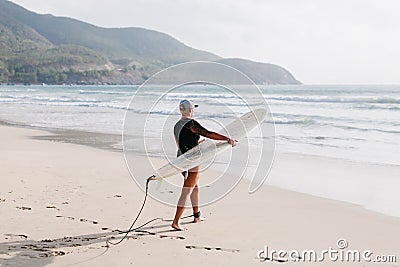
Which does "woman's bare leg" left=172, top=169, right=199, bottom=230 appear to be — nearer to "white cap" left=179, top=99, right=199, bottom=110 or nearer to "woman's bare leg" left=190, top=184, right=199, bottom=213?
"woman's bare leg" left=190, top=184, right=199, bottom=213

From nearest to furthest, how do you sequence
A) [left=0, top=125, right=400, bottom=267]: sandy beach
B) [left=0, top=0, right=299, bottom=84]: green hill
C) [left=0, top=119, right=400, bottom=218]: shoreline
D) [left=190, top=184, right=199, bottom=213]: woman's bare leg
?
[left=0, top=125, right=400, bottom=267]: sandy beach, [left=190, top=184, right=199, bottom=213]: woman's bare leg, [left=0, top=119, right=400, bottom=218]: shoreline, [left=0, top=0, right=299, bottom=84]: green hill

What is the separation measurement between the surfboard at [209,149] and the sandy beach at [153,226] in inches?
31.1

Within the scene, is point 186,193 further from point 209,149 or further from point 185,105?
point 185,105

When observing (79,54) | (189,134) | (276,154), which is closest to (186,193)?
(189,134)

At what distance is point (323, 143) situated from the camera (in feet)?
46.1

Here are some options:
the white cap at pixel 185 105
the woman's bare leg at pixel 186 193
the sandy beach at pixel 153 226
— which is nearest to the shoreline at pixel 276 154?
the sandy beach at pixel 153 226

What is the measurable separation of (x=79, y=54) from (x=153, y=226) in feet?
438

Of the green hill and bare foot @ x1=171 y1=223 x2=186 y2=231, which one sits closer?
bare foot @ x1=171 y1=223 x2=186 y2=231

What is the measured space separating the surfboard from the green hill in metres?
73.8

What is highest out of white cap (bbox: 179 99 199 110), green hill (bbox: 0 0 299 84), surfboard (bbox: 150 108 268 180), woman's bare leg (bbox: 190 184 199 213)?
green hill (bbox: 0 0 299 84)

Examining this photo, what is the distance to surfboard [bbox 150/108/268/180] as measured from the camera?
515 cm

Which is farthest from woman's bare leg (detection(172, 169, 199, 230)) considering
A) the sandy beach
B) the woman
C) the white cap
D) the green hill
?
the green hill

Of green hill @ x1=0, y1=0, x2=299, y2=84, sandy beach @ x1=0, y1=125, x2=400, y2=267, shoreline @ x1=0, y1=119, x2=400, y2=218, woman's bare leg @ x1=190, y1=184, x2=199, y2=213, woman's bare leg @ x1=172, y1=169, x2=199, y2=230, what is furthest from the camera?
green hill @ x1=0, y1=0, x2=299, y2=84

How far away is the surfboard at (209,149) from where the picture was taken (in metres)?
5.15
